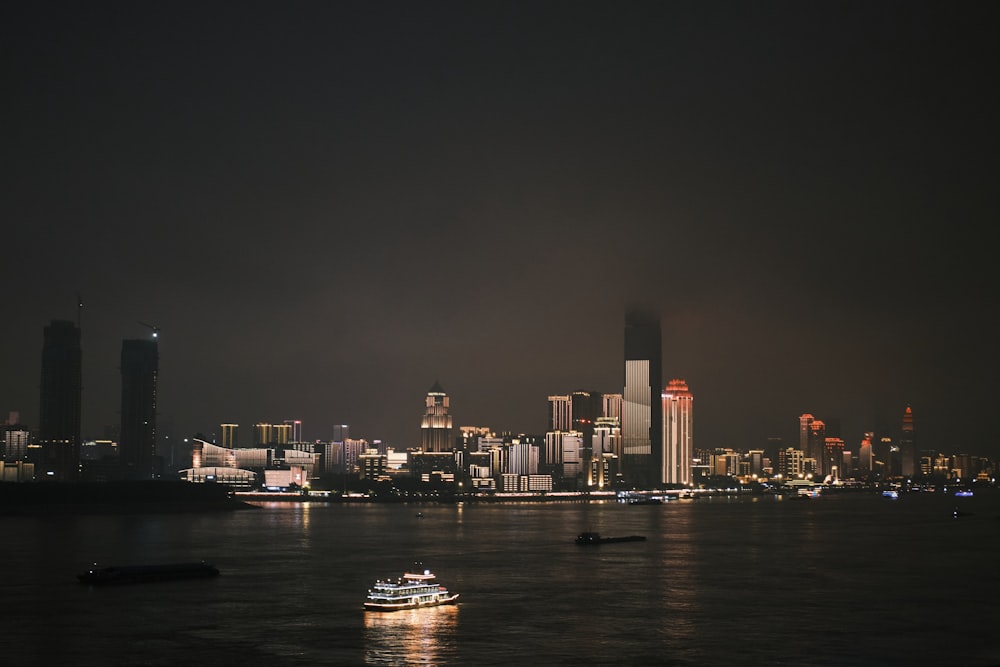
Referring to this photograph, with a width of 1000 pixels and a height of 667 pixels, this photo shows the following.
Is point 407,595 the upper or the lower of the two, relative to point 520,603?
upper

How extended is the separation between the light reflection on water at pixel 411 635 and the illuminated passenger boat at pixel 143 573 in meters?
18.5

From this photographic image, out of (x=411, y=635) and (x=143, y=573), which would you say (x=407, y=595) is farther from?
(x=143, y=573)

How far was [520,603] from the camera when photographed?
1997 inches

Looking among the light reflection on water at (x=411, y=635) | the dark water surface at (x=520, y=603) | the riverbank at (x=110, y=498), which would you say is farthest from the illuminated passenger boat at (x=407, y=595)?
the riverbank at (x=110, y=498)

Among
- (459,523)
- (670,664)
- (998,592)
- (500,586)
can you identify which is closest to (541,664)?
(670,664)

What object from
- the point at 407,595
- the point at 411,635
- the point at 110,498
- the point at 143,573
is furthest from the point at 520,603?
the point at 110,498

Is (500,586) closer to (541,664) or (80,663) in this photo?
(541,664)

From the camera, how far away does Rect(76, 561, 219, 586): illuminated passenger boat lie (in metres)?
59.4

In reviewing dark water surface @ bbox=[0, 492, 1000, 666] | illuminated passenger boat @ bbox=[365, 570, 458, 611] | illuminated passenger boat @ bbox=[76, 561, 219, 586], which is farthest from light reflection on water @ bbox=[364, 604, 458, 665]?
illuminated passenger boat @ bbox=[76, 561, 219, 586]

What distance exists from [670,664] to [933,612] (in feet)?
57.7

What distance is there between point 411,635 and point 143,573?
25.8m

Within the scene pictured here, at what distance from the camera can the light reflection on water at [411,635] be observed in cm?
3784

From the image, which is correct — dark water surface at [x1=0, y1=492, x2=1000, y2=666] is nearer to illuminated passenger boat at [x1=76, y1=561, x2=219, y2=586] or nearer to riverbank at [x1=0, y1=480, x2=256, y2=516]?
illuminated passenger boat at [x1=76, y1=561, x2=219, y2=586]

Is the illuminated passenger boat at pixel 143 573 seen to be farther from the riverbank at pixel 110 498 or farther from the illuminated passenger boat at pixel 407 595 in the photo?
the riverbank at pixel 110 498
